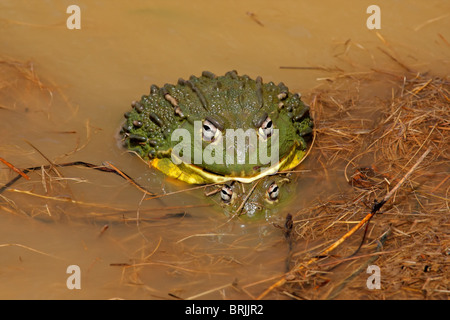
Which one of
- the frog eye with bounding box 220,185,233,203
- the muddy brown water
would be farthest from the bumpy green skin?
the muddy brown water

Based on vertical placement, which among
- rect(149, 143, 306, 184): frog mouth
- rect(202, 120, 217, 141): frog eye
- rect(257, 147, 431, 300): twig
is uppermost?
rect(202, 120, 217, 141): frog eye

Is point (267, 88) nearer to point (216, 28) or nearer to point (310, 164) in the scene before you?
point (310, 164)

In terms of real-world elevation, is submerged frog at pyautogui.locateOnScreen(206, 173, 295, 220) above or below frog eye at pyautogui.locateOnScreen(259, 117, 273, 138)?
below

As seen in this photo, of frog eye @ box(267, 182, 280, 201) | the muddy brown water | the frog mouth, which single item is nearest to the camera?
the muddy brown water

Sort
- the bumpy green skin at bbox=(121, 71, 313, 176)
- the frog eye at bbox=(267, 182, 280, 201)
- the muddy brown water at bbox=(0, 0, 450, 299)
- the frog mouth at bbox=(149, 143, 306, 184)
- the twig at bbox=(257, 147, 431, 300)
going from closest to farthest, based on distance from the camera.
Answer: the twig at bbox=(257, 147, 431, 300)
the muddy brown water at bbox=(0, 0, 450, 299)
the frog eye at bbox=(267, 182, 280, 201)
the frog mouth at bbox=(149, 143, 306, 184)
the bumpy green skin at bbox=(121, 71, 313, 176)

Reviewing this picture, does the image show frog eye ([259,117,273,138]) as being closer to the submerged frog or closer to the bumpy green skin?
the bumpy green skin

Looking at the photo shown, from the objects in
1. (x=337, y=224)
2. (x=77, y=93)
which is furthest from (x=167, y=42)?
(x=337, y=224)

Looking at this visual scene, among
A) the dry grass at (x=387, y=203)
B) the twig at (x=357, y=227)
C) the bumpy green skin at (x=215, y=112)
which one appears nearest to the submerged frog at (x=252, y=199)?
the bumpy green skin at (x=215, y=112)
